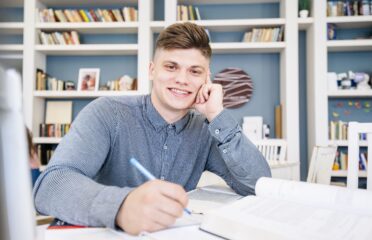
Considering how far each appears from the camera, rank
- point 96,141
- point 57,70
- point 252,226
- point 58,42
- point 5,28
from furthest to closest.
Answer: point 57,70, point 58,42, point 96,141, point 252,226, point 5,28

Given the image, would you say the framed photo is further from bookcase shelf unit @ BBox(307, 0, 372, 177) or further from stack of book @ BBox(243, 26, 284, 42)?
bookcase shelf unit @ BBox(307, 0, 372, 177)

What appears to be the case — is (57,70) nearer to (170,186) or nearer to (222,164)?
(222,164)

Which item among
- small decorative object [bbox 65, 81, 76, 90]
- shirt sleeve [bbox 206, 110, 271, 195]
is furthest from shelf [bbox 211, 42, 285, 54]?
shirt sleeve [bbox 206, 110, 271, 195]

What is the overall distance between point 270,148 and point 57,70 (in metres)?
2.74

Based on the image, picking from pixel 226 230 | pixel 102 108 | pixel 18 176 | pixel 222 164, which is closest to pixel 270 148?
pixel 222 164

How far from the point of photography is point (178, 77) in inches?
47.0

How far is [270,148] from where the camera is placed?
11.0ft

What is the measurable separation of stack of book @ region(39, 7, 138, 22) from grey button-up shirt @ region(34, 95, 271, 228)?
8.69 feet

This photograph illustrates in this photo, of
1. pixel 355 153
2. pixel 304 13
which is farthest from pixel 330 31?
pixel 355 153

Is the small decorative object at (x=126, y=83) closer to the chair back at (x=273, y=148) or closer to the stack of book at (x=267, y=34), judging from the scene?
the stack of book at (x=267, y=34)

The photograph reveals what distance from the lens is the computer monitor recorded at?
24 cm

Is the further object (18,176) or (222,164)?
(222,164)

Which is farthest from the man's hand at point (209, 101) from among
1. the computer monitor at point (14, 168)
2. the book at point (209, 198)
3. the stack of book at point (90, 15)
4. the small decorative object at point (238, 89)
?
the stack of book at point (90, 15)

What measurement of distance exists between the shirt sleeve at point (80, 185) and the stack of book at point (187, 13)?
2.81 meters
